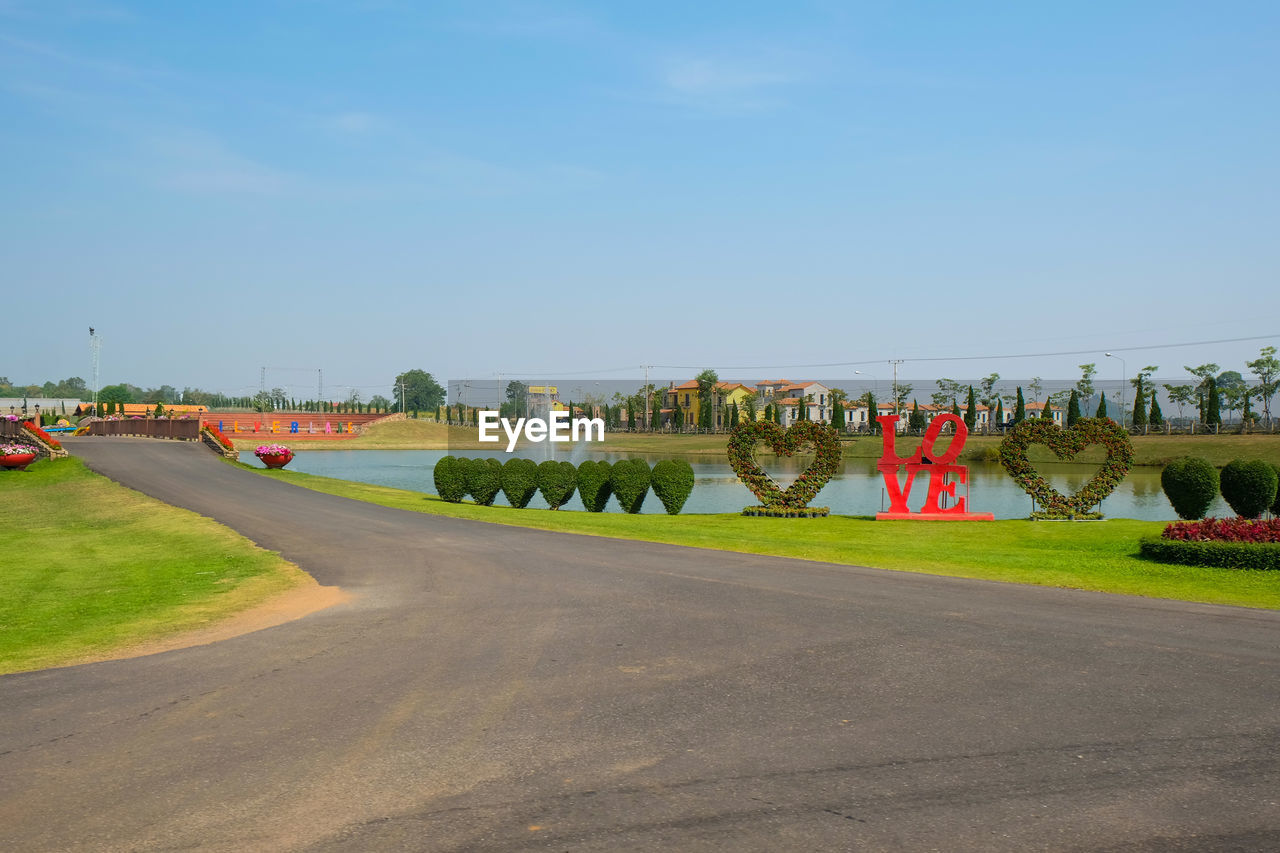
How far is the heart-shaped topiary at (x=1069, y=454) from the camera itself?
2888 cm

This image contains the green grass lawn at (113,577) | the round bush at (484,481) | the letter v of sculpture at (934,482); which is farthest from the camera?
the round bush at (484,481)

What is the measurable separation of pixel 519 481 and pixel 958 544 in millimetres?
16839

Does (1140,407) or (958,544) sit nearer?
(958,544)

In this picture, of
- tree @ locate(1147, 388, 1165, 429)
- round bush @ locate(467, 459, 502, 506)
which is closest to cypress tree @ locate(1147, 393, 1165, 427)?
tree @ locate(1147, 388, 1165, 429)

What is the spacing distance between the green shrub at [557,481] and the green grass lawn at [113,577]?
11.7m

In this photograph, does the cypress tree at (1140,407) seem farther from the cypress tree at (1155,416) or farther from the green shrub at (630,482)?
the green shrub at (630,482)

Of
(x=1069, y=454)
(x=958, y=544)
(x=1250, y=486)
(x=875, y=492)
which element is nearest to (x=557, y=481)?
(x=958, y=544)

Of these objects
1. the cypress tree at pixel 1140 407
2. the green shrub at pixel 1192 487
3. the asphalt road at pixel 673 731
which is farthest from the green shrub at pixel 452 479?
the cypress tree at pixel 1140 407

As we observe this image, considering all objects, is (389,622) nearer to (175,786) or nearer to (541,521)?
(175,786)

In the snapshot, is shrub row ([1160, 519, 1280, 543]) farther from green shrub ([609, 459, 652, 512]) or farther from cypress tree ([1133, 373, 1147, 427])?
cypress tree ([1133, 373, 1147, 427])

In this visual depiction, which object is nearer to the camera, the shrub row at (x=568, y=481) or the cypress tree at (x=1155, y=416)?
the shrub row at (x=568, y=481)

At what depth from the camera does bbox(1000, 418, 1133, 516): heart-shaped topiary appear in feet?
94.7

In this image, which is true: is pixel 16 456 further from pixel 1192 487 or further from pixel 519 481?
pixel 1192 487

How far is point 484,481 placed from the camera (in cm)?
3503
